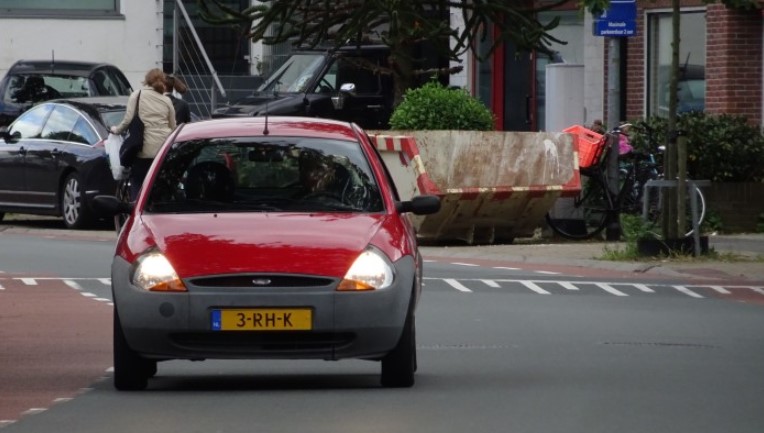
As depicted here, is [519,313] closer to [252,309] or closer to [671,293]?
[671,293]

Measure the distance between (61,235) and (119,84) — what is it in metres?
9.14

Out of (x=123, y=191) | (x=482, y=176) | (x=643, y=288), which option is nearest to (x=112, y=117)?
(x=123, y=191)

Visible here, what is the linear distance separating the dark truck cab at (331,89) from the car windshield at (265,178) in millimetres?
18586

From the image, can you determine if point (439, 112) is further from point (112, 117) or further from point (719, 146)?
point (112, 117)

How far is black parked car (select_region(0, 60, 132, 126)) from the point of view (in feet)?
110

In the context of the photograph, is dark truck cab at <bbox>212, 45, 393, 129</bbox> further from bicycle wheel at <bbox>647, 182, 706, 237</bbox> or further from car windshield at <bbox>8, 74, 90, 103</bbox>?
bicycle wheel at <bbox>647, 182, 706, 237</bbox>

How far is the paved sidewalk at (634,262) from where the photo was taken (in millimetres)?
20219

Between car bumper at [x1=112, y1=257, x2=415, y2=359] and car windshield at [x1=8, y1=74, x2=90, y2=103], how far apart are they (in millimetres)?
22704

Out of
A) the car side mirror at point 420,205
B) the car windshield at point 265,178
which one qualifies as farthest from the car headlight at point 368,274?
the car side mirror at point 420,205

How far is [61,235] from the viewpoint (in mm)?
25359

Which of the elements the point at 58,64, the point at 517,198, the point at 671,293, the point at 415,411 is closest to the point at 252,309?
the point at 415,411

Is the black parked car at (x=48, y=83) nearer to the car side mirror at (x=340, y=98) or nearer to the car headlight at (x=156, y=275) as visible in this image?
the car side mirror at (x=340, y=98)

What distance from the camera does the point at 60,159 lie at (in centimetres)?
2558

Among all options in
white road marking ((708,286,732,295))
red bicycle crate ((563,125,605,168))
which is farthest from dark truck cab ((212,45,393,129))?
white road marking ((708,286,732,295))
